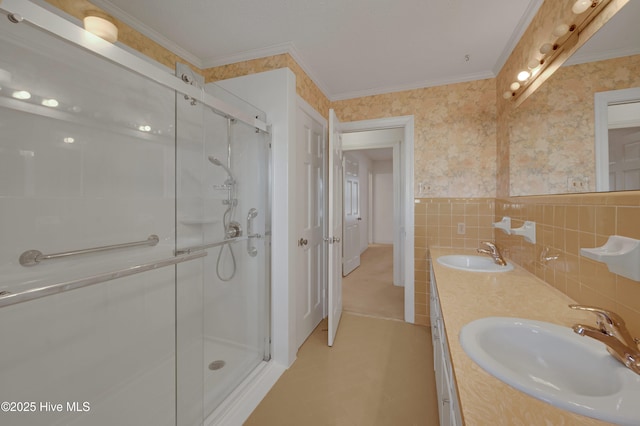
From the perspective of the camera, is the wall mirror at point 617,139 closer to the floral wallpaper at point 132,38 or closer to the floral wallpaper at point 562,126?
the floral wallpaper at point 562,126

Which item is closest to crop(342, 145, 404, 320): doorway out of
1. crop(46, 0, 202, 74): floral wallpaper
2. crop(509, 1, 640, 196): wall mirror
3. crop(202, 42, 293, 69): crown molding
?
crop(509, 1, 640, 196): wall mirror

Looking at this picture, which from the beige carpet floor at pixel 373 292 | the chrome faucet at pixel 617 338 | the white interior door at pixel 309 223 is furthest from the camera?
the beige carpet floor at pixel 373 292

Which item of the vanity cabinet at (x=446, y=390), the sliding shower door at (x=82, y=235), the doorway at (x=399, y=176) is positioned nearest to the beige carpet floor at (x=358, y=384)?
the vanity cabinet at (x=446, y=390)

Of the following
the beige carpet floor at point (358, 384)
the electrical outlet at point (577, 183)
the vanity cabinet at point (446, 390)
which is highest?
the electrical outlet at point (577, 183)

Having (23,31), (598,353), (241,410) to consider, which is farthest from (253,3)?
(241,410)

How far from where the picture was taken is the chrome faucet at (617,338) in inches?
24.9

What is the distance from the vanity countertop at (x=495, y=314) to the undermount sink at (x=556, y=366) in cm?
2

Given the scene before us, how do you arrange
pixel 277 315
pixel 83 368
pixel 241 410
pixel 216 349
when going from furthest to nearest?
pixel 277 315, pixel 216 349, pixel 241 410, pixel 83 368

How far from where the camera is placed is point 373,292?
11.7 ft

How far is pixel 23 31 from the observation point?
0.98 meters

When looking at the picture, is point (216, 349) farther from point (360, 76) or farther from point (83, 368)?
point (360, 76)

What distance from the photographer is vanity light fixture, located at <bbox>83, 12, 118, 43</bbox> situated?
1471mm

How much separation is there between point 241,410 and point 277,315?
62 centimetres

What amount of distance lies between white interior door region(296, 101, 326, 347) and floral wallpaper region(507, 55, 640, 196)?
64.0 inches
